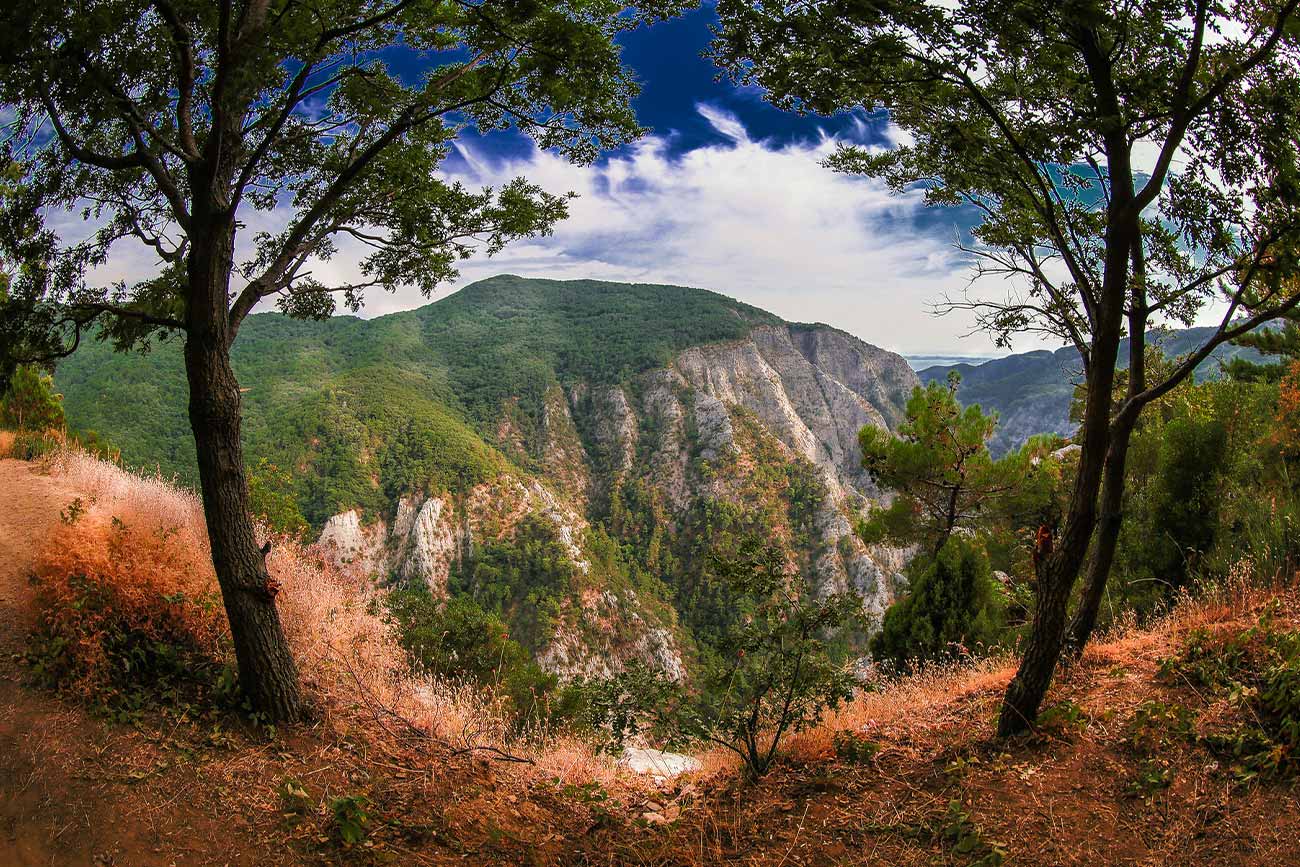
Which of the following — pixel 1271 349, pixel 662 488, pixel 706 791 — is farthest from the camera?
pixel 662 488

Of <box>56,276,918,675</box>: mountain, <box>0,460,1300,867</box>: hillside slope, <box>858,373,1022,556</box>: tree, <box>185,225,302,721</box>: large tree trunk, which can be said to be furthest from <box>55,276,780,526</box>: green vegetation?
<box>0,460,1300,867</box>: hillside slope

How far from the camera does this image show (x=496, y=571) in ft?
164

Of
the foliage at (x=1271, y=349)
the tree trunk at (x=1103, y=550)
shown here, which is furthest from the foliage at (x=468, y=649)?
the foliage at (x=1271, y=349)

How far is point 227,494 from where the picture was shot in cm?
482

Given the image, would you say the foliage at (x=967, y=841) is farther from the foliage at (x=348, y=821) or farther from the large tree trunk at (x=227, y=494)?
the large tree trunk at (x=227, y=494)

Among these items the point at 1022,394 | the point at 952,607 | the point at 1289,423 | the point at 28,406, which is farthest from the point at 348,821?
the point at 1022,394

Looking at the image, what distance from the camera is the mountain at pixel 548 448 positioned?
47.9 meters

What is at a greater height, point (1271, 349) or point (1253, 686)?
point (1271, 349)

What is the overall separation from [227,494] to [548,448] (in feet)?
234

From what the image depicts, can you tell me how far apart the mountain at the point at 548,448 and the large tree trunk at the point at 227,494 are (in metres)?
23.3

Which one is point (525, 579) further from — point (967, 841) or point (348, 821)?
point (967, 841)

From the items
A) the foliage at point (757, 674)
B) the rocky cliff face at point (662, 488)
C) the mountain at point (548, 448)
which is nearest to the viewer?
the foliage at point (757, 674)

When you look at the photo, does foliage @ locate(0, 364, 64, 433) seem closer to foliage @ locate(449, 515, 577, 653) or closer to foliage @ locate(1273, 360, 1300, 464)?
foliage @ locate(1273, 360, 1300, 464)

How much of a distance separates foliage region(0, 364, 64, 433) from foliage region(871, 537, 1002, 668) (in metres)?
13.5
